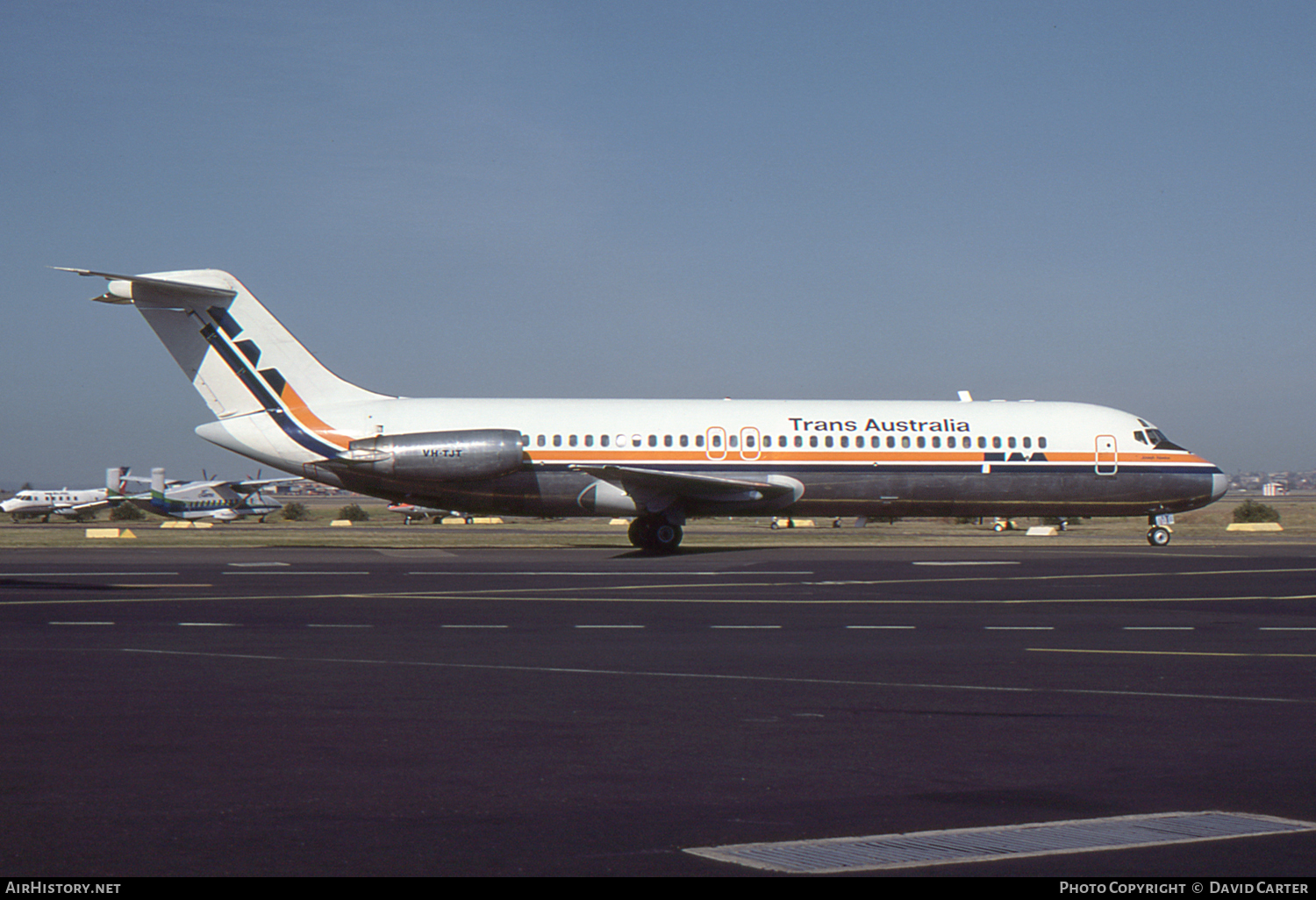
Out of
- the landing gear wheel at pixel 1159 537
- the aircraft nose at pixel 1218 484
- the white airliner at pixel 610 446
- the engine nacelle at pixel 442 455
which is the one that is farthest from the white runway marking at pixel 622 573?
the aircraft nose at pixel 1218 484

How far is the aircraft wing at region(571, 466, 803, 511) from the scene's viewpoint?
3203cm

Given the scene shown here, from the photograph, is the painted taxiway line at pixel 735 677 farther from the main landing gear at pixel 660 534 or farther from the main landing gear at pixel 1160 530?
the main landing gear at pixel 1160 530

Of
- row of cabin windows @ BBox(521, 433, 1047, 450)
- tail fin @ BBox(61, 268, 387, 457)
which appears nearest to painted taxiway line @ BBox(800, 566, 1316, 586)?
row of cabin windows @ BBox(521, 433, 1047, 450)

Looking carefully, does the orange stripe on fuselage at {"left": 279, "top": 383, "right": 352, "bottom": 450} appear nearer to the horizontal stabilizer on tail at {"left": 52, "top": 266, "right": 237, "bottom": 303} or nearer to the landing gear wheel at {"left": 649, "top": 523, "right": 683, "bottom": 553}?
the horizontal stabilizer on tail at {"left": 52, "top": 266, "right": 237, "bottom": 303}

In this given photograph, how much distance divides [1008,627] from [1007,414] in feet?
70.8

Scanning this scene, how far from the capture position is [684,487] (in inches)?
1292

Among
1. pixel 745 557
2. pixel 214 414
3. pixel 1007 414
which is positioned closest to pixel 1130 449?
pixel 1007 414

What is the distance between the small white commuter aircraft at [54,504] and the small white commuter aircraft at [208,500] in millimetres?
4124

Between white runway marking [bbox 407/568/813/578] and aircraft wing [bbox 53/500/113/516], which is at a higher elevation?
aircraft wing [bbox 53/500/113/516]

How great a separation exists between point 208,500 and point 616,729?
78810 millimetres

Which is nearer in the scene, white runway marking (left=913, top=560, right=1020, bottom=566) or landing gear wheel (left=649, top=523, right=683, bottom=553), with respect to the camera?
white runway marking (left=913, top=560, right=1020, bottom=566)

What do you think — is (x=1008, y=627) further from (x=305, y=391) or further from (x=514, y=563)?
(x=305, y=391)

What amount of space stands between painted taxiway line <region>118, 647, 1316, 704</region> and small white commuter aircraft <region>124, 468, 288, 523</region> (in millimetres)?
69751

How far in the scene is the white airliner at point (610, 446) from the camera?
3344 centimetres
